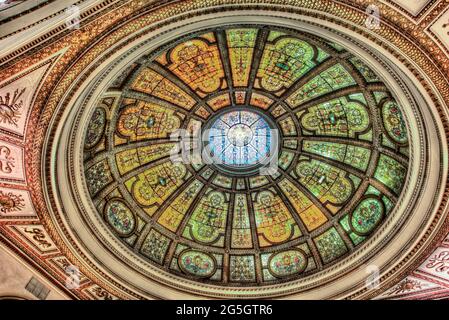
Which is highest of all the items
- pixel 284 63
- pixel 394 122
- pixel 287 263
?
pixel 284 63

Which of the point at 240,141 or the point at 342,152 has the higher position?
the point at 240,141

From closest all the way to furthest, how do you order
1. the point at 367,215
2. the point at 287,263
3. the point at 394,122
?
the point at 394,122
the point at 367,215
the point at 287,263

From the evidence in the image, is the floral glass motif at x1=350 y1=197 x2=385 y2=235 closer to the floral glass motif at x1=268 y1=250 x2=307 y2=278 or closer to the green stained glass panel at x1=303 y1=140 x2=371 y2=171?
the green stained glass panel at x1=303 y1=140 x2=371 y2=171

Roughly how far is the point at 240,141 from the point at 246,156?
662mm

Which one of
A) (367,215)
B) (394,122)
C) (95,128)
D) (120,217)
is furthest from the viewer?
(120,217)

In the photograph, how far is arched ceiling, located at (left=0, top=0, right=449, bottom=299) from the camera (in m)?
8.51

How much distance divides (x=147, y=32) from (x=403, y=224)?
874cm

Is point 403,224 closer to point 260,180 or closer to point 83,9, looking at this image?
point 260,180

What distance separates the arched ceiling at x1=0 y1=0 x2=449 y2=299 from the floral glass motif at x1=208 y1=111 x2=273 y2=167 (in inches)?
2.7

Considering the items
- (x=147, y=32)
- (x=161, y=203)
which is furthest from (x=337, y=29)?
(x=161, y=203)

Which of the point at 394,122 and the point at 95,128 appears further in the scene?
the point at 95,128

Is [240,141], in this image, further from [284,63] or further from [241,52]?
[241,52]

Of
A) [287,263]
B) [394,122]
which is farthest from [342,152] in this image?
[287,263]

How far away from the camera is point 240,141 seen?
1680 centimetres
